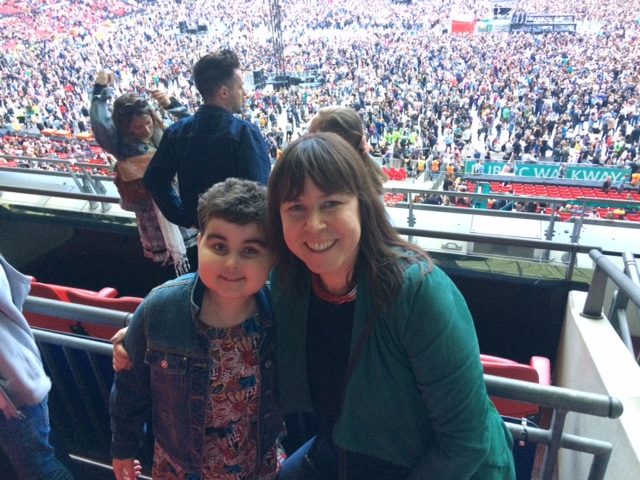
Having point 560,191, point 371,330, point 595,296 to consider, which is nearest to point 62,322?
point 371,330

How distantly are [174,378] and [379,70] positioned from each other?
57.5ft

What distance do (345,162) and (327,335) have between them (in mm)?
257

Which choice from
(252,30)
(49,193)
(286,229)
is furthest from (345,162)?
(252,30)

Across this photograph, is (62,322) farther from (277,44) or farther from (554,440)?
(277,44)

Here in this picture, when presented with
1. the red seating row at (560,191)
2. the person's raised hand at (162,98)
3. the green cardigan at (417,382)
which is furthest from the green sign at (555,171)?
the green cardigan at (417,382)

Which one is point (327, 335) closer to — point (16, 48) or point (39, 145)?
point (39, 145)

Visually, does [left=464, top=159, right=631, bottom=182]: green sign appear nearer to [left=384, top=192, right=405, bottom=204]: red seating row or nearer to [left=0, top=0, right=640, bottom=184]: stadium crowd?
[left=0, top=0, right=640, bottom=184]: stadium crowd

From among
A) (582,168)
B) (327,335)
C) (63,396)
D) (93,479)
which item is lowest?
(582,168)

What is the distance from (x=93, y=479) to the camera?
1.38 m

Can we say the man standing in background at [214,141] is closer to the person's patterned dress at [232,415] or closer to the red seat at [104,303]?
the red seat at [104,303]

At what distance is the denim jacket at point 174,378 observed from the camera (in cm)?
75

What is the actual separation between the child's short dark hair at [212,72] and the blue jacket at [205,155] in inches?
2.1

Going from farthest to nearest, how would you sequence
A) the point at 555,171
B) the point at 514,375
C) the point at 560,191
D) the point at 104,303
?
the point at 555,171, the point at 560,191, the point at 104,303, the point at 514,375

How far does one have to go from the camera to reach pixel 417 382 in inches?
25.2
